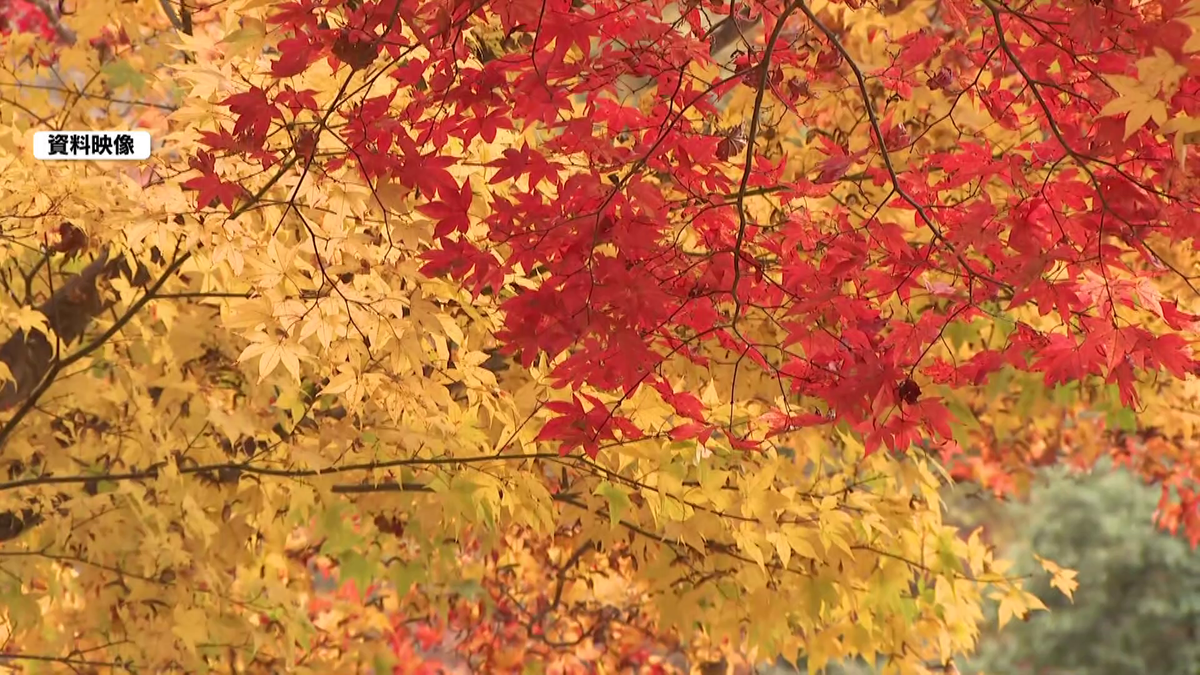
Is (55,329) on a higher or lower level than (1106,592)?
higher

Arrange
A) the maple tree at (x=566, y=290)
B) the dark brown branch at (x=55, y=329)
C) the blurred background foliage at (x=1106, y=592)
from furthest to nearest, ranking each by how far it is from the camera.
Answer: the blurred background foliage at (x=1106, y=592)
the dark brown branch at (x=55, y=329)
the maple tree at (x=566, y=290)

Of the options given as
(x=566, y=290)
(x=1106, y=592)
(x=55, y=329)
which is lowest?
(x=1106, y=592)

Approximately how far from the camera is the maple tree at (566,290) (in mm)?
2662

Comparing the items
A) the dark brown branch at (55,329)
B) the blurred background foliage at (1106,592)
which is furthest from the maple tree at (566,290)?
the blurred background foliage at (1106,592)

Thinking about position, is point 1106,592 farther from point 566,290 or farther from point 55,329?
point 566,290

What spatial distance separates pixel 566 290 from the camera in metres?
2.64

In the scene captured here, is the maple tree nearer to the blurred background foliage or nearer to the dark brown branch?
the dark brown branch

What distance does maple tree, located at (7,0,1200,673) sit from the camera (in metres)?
2.66

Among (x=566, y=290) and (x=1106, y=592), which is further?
(x=1106, y=592)

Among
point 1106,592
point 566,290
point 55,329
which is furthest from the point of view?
point 1106,592

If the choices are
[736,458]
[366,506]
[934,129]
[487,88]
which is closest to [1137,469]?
[934,129]

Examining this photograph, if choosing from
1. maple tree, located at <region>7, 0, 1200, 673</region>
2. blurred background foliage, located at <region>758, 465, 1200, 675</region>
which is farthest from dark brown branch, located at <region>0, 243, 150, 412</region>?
blurred background foliage, located at <region>758, 465, 1200, 675</region>

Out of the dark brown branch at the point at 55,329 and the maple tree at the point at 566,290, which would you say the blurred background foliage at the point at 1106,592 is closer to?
the maple tree at the point at 566,290

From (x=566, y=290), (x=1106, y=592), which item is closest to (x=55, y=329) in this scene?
(x=566, y=290)
